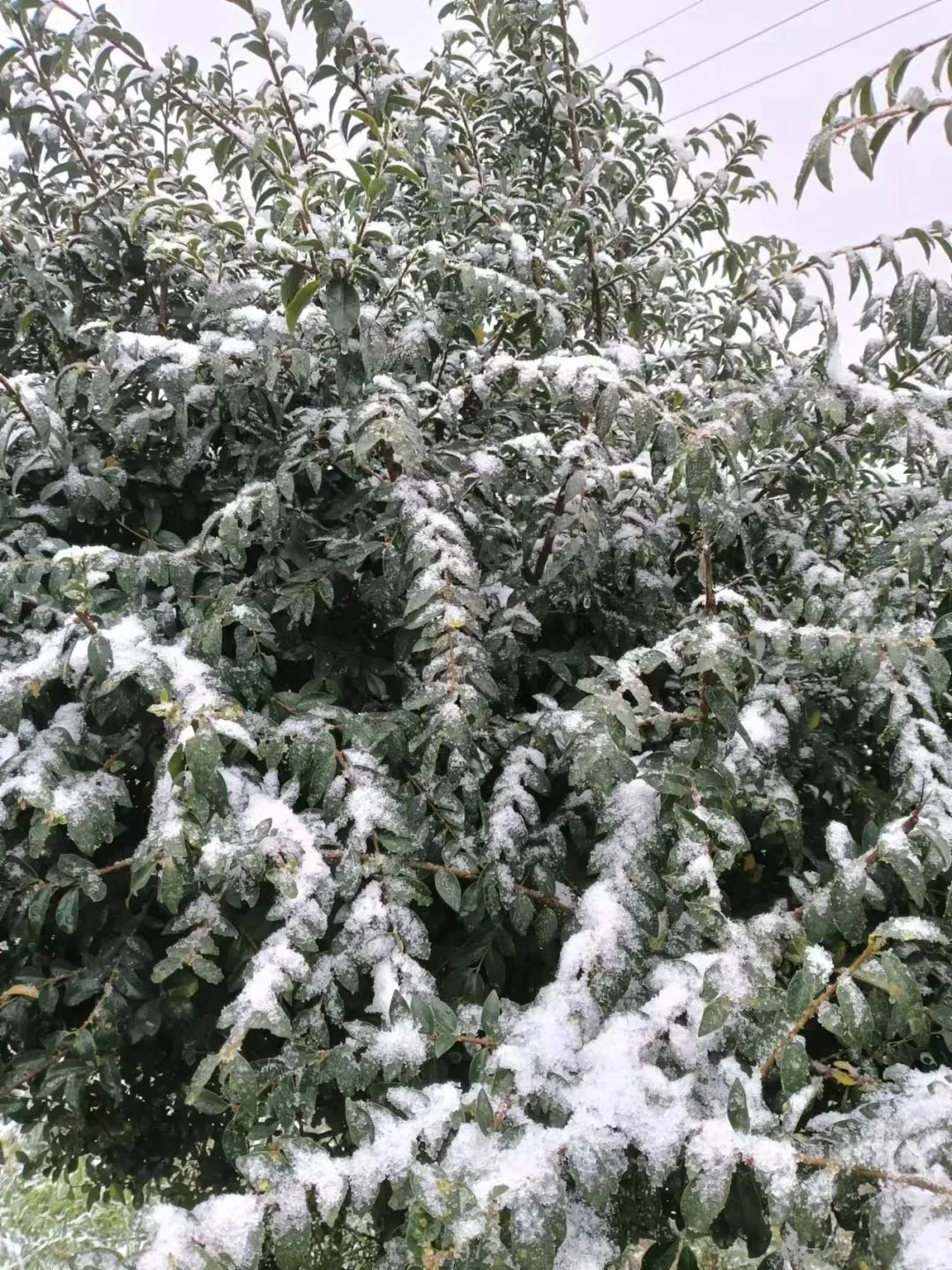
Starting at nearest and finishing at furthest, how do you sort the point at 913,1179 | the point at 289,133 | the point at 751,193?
the point at 913,1179 < the point at 289,133 < the point at 751,193

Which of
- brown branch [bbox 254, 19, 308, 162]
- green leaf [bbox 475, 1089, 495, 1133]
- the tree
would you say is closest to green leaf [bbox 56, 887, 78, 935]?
the tree

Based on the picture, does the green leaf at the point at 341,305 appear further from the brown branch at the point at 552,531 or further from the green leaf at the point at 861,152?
the green leaf at the point at 861,152

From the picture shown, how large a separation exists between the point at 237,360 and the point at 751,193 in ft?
4.47

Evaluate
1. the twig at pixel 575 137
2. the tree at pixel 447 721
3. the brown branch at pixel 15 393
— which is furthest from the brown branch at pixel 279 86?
the brown branch at pixel 15 393

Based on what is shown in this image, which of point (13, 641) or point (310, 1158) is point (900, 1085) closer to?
point (310, 1158)

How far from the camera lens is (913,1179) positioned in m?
0.58

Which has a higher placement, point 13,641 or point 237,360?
point 237,360

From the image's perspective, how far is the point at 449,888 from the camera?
0.95 meters

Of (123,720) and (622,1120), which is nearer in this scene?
(622,1120)

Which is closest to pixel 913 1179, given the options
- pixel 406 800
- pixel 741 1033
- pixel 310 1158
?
pixel 741 1033

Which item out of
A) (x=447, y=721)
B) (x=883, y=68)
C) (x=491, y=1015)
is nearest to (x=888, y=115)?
(x=883, y=68)

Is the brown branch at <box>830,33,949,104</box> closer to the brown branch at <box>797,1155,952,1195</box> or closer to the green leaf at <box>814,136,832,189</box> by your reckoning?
the green leaf at <box>814,136,832,189</box>

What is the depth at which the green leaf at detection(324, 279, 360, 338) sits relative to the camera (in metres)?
1.01

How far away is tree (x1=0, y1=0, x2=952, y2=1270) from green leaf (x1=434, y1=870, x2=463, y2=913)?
2 centimetres
